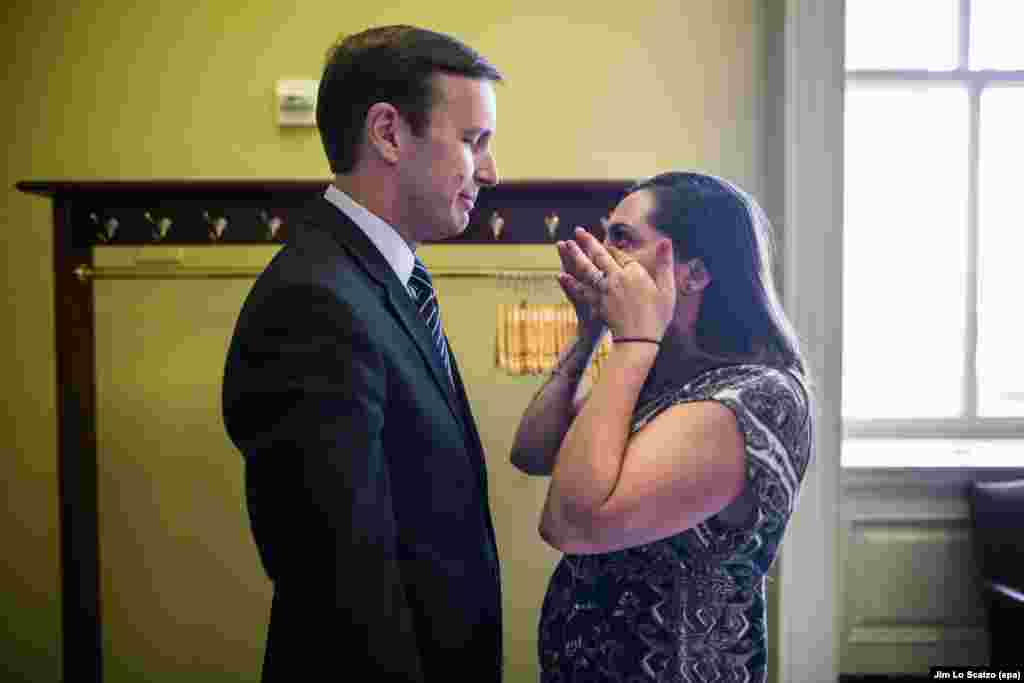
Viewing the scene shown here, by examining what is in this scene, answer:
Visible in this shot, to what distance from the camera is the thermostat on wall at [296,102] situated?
2598 mm

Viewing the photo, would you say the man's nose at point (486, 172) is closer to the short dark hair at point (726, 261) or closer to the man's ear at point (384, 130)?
the man's ear at point (384, 130)

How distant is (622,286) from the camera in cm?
112

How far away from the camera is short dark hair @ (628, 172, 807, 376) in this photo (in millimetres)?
1188

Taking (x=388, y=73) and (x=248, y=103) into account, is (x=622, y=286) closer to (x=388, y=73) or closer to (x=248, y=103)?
(x=388, y=73)

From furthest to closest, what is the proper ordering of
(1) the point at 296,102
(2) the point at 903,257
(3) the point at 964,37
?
1. (2) the point at 903,257
2. (3) the point at 964,37
3. (1) the point at 296,102

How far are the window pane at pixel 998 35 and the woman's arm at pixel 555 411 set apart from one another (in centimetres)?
255

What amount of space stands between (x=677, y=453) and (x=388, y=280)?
410 millimetres

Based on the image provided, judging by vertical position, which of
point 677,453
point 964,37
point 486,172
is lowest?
point 677,453

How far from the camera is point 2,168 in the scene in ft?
8.75

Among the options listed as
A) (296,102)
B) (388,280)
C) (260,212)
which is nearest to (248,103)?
(296,102)

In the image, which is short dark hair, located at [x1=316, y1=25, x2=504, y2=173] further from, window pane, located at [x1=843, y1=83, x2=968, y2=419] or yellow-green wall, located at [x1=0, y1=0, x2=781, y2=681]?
→ window pane, located at [x1=843, y1=83, x2=968, y2=419]

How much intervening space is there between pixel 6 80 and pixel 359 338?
94.0 inches

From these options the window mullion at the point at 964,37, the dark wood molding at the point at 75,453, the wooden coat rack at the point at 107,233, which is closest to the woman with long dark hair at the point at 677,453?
the wooden coat rack at the point at 107,233

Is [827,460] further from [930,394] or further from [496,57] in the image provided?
[496,57]
